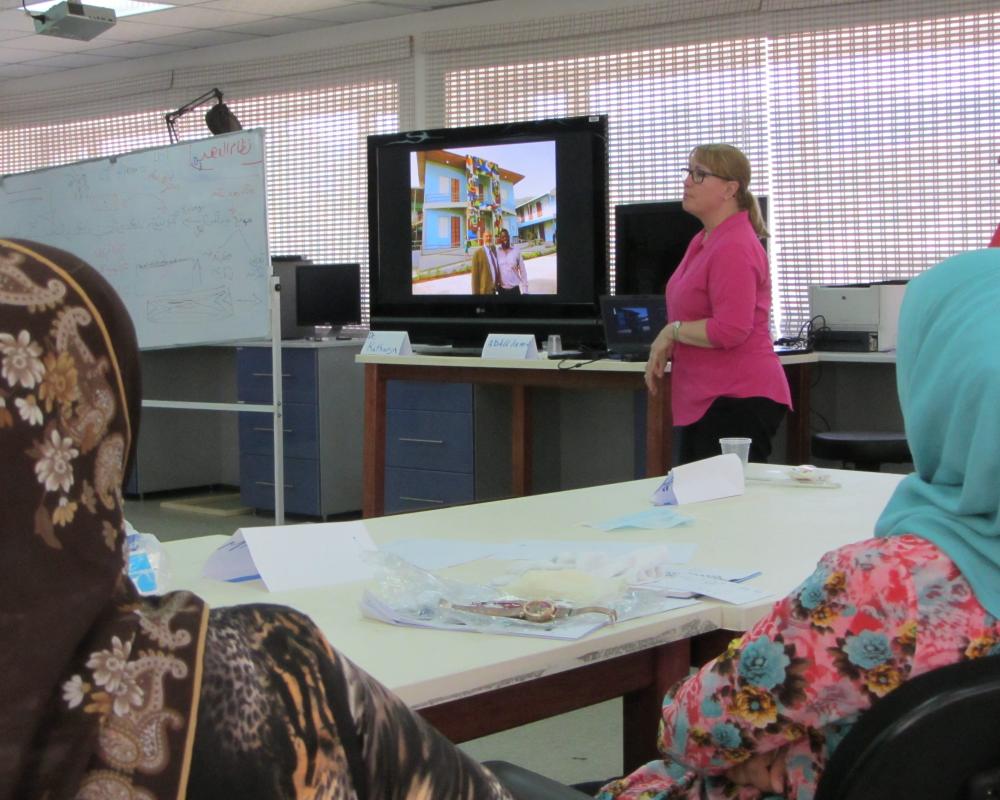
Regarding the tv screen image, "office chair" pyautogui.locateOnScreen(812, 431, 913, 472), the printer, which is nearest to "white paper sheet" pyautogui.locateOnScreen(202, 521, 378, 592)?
"office chair" pyautogui.locateOnScreen(812, 431, 913, 472)

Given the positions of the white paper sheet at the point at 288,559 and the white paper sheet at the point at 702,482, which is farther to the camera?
the white paper sheet at the point at 702,482

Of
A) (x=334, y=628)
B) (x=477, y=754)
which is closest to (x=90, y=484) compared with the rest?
(x=334, y=628)

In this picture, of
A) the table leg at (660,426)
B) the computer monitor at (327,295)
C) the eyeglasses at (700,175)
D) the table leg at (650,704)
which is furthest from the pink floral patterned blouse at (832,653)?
the computer monitor at (327,295)

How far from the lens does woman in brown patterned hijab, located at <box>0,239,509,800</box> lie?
0.53m

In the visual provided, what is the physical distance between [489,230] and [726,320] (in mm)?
2069

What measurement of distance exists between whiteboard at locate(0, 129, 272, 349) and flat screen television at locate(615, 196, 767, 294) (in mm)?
1368

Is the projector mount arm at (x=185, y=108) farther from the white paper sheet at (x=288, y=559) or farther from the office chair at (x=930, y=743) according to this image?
the office chair at (x=930, y=743)

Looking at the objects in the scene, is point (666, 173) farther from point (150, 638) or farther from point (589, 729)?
point (150, 638)

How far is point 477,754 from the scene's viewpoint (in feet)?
9.46

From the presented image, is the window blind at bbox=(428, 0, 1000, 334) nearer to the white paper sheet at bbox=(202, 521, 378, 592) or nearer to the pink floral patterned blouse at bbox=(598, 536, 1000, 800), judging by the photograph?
the white paper sheet at bbox=(202, 521, 378, 592)

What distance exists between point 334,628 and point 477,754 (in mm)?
1582

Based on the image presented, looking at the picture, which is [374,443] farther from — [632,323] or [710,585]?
[710,585]

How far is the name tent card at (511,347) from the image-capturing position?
470cm

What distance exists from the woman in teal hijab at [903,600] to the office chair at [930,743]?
11cm
